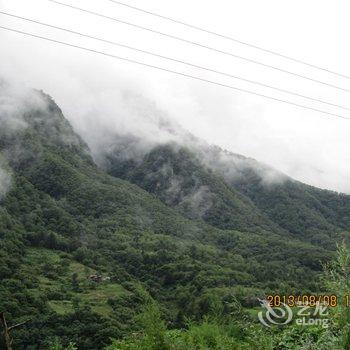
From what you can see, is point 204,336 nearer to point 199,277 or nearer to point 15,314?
point 15,314

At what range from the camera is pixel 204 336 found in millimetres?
21891

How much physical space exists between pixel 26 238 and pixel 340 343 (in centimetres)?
17881

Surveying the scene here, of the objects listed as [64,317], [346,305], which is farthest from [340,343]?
[64,317]

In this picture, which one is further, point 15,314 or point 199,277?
point 199,277

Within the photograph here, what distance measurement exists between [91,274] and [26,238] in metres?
35.7

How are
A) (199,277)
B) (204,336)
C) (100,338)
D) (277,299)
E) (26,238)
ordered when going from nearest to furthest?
(204,336) → (277,299) → (100,338) → (199,277) → (26,238)

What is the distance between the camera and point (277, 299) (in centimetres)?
2434

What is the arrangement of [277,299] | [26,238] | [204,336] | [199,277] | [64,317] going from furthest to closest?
[26,238], [199,277], [64,317], [277,299], [204,336]

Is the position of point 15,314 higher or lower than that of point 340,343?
lower

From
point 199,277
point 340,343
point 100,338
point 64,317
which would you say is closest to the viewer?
point 340,343

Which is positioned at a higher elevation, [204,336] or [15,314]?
[204,336]

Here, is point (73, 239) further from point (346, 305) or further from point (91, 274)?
point (346, 305)

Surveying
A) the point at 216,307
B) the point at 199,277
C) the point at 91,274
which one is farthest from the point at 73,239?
the point at 216,307

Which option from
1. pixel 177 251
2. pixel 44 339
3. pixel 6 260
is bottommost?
pixel 44 339
